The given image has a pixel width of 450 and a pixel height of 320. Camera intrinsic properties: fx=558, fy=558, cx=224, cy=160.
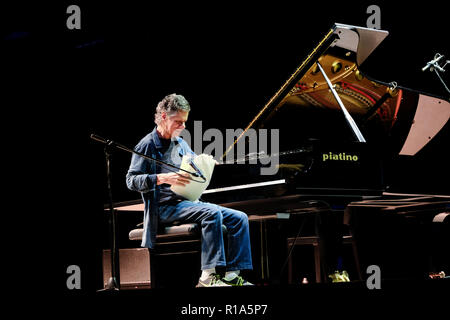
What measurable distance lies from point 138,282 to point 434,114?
2.50 meters

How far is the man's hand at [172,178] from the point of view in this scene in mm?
3369

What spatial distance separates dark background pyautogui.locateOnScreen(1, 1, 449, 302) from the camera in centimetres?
387

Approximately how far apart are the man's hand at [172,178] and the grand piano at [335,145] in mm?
361

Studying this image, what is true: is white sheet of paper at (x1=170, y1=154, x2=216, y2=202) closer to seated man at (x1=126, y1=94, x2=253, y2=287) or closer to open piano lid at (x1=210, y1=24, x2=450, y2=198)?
seated man at (x1=126, y1=94, x2=253, y2=287)

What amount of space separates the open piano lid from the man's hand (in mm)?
573

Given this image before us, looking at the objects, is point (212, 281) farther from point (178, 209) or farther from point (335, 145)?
point (335, 145)

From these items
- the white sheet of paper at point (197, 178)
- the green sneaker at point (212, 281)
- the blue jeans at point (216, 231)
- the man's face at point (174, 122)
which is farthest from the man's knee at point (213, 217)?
the man's face at point (174, 122)

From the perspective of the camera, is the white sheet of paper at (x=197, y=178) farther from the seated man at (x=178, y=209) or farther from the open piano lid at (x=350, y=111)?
the open piano lid at (x=350, y=111)

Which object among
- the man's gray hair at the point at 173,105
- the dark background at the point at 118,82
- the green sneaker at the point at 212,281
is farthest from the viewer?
the dark background at the point at 118,82

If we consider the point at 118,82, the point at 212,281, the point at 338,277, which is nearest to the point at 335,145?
the point at 338,277

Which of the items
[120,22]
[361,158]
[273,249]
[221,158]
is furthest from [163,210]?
[120,22]

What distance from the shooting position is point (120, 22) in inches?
172
